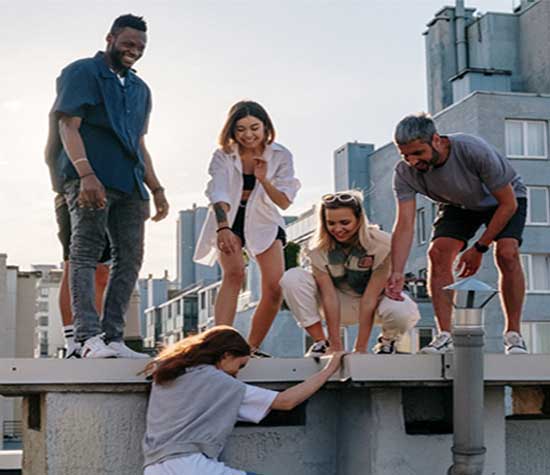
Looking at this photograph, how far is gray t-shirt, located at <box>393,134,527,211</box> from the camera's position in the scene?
5.80 meters

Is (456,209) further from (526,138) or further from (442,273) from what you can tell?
(526,138)

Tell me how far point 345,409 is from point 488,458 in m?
0.71

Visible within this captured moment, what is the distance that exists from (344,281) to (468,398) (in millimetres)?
1167

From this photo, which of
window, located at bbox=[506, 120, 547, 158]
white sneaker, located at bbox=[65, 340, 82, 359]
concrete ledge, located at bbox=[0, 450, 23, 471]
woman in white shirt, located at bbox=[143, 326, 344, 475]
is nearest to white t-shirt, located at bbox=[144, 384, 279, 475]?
woman in white shirt, located at bbox=[143, 326, 344, 475]

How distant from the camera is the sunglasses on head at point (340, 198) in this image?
587 cm

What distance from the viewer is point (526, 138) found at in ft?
115

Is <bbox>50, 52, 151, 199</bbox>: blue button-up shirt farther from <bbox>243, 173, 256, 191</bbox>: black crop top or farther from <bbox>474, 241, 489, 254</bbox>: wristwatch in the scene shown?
<bbox>474, 241, 489, 254</bbox>: wristwatch

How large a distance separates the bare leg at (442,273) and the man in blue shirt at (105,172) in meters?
1.59

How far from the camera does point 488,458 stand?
5.40 m

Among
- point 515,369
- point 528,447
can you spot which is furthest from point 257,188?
point 528,447

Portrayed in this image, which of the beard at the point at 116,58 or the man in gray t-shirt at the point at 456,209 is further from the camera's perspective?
the man in gray t-shirt at the point at 456,209

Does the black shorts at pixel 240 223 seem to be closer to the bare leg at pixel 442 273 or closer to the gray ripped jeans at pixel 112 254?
the gray ripped jeans at pixel 112 254

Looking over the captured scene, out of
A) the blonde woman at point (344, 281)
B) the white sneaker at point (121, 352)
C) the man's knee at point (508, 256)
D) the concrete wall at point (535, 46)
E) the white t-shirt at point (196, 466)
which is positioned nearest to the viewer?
the white t-shirt at point (196, 466)

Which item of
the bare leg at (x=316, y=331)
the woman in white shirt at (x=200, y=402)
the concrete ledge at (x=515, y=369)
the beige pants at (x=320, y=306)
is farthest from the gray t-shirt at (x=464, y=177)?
the woman in white shirt at (x=200, y=402)
